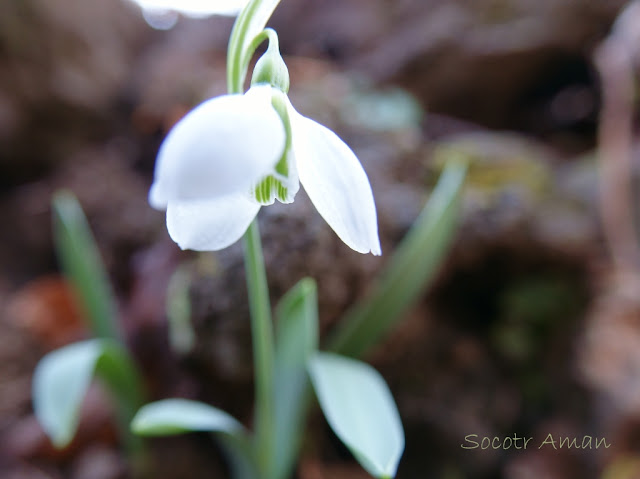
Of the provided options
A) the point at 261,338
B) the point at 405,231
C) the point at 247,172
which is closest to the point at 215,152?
the point at 247,172

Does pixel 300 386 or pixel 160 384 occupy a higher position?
pixel 300 386

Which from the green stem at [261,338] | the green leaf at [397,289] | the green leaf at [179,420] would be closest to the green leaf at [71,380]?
the green leaf at [179,420]

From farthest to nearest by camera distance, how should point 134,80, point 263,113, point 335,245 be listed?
point 134,80 < point 335,245 < point 263,113

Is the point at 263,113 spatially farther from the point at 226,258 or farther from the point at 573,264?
the point at 573,264

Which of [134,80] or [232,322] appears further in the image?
[134,80]

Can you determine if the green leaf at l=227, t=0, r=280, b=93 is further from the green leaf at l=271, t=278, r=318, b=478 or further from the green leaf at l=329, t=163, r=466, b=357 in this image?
the green leaf at l=329, t=163, r=466, b=357

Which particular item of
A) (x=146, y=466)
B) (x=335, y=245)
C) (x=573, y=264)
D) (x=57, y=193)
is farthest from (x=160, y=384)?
(x=573, y=264)
